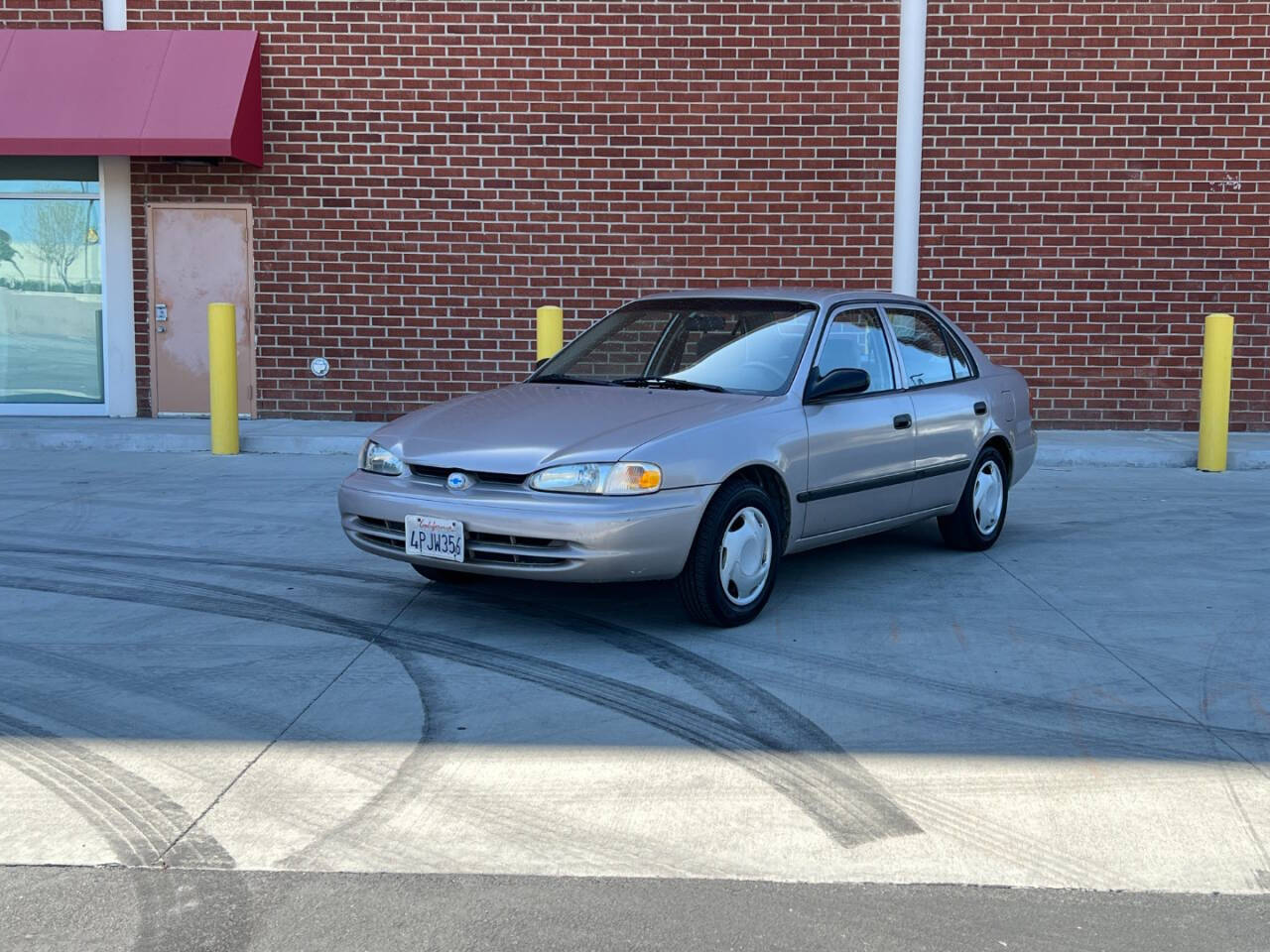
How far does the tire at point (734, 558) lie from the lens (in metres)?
6.10

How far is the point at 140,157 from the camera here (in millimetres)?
14578

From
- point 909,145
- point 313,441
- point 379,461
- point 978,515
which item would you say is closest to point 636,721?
point 379,461

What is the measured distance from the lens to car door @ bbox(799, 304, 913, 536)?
6.80 meters

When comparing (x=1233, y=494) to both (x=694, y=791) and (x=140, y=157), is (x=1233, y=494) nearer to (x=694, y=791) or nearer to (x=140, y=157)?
A: (x=694, y=791)

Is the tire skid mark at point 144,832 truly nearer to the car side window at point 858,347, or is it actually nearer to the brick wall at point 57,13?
the car side window at point 858,347

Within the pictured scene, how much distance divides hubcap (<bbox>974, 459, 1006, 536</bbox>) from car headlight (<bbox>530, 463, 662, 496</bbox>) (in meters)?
2.87

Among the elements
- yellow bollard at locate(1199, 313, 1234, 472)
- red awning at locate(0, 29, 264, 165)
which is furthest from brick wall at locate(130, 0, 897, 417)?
yellow bollard at locate(1199, 313, 1234, 472)

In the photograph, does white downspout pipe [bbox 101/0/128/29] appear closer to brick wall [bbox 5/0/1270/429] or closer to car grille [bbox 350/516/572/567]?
brick wall [bbox 5/0/1270/429]

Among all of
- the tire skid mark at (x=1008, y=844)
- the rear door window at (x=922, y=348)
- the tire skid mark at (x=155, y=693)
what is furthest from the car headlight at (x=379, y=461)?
the tire skid mark at (x=1008, y=844)

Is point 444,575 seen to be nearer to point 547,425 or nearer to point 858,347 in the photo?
point 547,425

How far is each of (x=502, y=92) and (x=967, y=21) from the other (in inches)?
179

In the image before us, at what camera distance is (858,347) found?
7.38 m

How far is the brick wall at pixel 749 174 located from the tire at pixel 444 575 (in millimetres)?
7774

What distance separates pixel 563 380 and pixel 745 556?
5.11 feet
